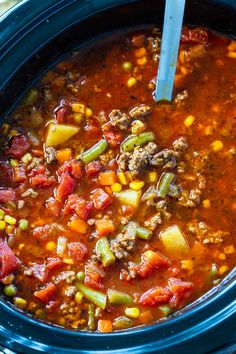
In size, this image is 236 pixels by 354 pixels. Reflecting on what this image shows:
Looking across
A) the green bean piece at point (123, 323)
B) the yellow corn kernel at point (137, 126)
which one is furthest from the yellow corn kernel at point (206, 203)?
the green bean piece at point (123, 323)

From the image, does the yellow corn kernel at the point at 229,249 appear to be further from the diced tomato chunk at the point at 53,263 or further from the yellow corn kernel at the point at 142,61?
the yellow corn kernel at the point at 142,61

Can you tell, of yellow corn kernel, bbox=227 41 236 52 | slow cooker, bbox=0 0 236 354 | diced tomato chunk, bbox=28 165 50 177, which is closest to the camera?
slow cooker, bbox=0 0 236 354

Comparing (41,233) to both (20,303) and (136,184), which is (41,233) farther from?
(136,184)

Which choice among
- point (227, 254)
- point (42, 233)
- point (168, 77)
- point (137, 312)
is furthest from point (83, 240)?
point (168, 77)

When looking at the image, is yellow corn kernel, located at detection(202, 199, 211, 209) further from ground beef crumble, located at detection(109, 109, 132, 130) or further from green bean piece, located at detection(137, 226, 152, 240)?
ground beef crumble, located at detection(109, 109, 132, 130)

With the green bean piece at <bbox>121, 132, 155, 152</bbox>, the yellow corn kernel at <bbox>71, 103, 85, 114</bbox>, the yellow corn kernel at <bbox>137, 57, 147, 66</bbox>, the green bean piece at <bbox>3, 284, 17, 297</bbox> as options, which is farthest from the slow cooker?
the green bean piece at <bbox>121, 132, 155, 152</bbox>

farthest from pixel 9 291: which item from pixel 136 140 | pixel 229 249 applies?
pixel 229 249
